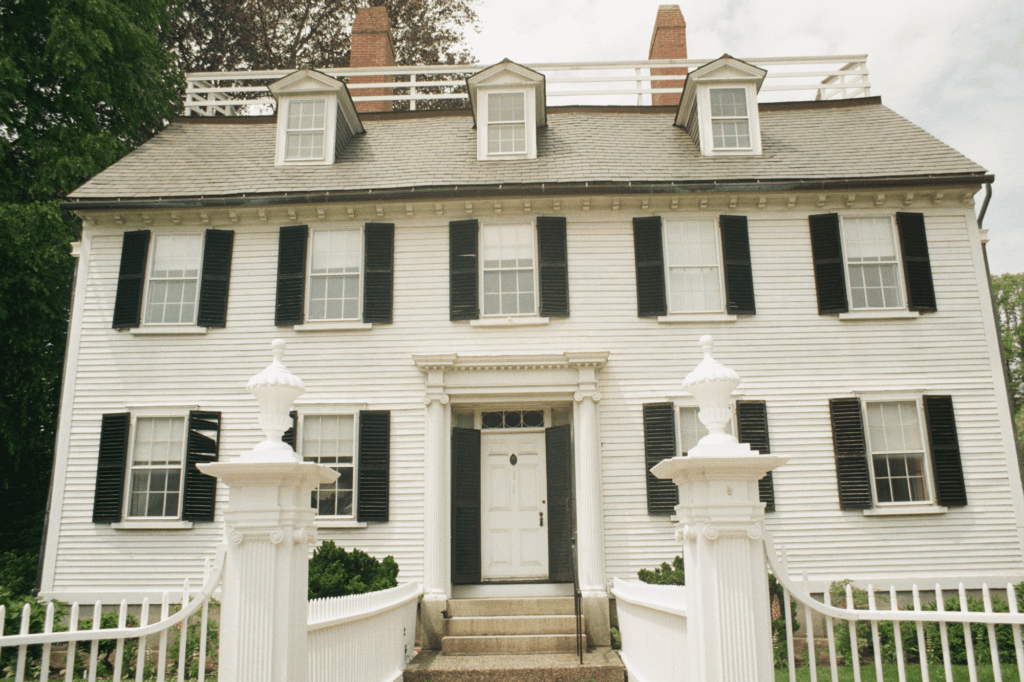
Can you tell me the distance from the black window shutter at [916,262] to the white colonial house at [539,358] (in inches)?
1.4

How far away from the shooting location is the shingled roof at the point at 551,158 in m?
11.4

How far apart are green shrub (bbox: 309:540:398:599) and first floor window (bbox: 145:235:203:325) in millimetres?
4738

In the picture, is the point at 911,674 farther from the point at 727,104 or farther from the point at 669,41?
the point at 669,41

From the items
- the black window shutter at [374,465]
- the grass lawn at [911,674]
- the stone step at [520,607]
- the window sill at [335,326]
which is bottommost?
the grass lawn at [911,674]

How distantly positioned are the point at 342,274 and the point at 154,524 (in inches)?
180

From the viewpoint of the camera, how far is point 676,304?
438 inches

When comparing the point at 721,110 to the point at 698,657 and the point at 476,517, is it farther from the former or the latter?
the point at 698,657

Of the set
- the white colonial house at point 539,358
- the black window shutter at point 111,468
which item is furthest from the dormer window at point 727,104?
the black window shutter at point 111,468

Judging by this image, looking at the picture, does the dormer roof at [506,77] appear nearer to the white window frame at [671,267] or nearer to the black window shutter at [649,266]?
the black window shutter at [649,266]

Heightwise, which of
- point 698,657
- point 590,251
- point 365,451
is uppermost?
point 590,251

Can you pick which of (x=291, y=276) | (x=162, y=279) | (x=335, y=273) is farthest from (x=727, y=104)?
(x=162, y=279)

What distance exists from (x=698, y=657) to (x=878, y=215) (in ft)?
31.1

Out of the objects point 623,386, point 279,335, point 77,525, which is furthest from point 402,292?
point 77,525

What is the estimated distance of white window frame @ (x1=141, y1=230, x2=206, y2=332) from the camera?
11.1 metres
